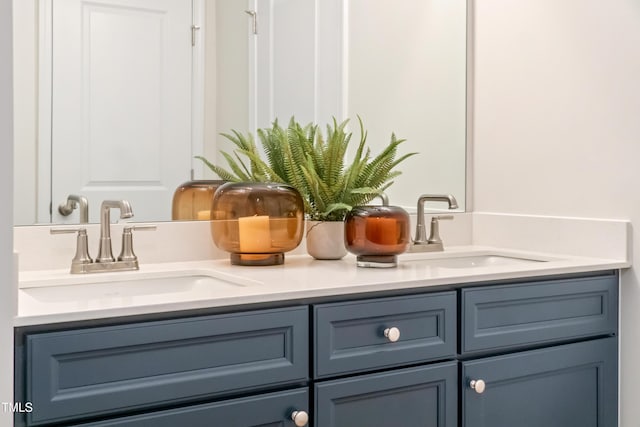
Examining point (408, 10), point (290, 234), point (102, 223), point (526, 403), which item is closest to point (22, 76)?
point (102, 223)

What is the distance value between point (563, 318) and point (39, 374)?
1215mm

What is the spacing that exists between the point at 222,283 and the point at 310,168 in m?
0.43

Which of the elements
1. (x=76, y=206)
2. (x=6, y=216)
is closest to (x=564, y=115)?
(x=76, y=206)

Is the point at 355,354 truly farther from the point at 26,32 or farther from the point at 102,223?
the point at 26,32

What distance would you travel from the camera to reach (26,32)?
64.1 inches

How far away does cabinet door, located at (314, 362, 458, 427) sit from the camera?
1.43 meters

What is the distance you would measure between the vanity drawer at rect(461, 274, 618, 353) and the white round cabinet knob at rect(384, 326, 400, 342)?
19 cm

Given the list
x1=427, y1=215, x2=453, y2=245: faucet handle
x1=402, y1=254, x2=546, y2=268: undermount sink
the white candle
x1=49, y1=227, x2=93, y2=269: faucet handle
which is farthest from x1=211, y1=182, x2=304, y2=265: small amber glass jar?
x1=427, y1=215, x2=453, y2=245: faucet handle

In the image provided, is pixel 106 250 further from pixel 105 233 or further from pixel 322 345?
pixel 322 345

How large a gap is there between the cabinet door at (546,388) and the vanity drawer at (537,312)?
0.03 meters

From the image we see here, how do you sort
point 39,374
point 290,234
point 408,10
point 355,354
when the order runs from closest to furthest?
point 39,374, point 355,354, point 290,234, point 408,10

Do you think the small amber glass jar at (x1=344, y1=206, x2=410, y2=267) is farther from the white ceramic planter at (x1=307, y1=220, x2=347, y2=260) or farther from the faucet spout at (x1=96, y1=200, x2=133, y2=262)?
the faucet spout at (x1=96, y1=200, x2=133, y2=262)

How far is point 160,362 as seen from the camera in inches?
48.9

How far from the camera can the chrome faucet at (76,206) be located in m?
1.69
